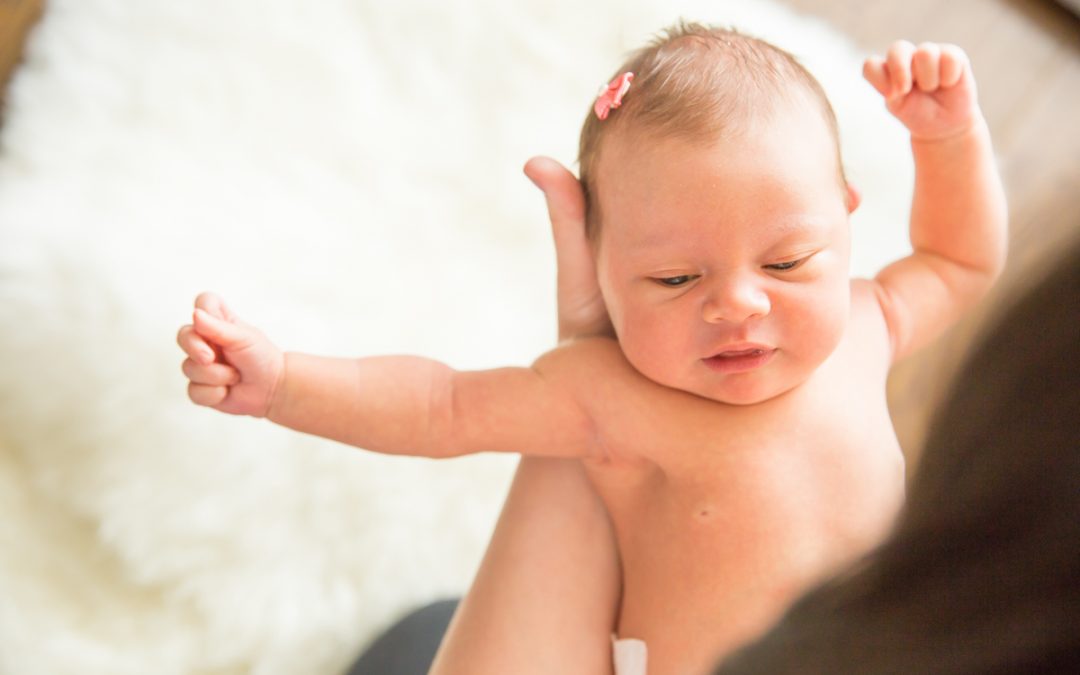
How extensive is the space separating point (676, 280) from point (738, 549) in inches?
8.0

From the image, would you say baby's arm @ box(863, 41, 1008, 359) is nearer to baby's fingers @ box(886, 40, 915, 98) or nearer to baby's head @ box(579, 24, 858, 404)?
baby's fingers @ box(886, 40, 915, 98)

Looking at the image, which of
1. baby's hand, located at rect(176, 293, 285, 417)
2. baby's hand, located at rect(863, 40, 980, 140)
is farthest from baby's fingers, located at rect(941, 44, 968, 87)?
baby's hand, located at rect(176, 293, 285, 417)

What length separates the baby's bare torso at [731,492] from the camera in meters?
0.76

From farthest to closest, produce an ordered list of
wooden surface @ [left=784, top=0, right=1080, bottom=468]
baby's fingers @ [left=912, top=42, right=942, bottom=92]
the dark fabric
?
wooden surface @ [left=784, top=0, right=1080, bottom=468]
the dark fabric
baby's fingers @ [left=912, top=42, right=942, bottom=92]

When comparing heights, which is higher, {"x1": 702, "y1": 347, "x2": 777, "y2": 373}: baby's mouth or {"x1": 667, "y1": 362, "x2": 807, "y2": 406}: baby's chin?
{"x1": 702, "y1": 347, "x2": 777, "y2": 373}: baby's mouth

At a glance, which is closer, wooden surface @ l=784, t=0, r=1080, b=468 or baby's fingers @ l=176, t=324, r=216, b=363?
baby's fingers @ l=176, t=324, r=216, b=363

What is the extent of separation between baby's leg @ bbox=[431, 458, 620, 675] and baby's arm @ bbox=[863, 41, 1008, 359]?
315 millimetres

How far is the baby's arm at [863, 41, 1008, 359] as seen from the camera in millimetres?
854

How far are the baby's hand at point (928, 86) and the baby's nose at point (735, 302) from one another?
0.75ft

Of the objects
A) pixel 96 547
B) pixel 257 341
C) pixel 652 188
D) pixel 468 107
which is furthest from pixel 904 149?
pixel 96 547

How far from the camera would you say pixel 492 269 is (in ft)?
4.18

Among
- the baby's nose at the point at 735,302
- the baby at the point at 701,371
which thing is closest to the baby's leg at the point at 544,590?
the baby at the point at 701,371

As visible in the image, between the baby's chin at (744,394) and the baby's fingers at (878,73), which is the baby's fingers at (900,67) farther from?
the baby's chin at (744,394)

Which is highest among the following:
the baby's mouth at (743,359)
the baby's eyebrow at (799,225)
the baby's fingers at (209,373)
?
the baby's eyebrow at (799,225)
